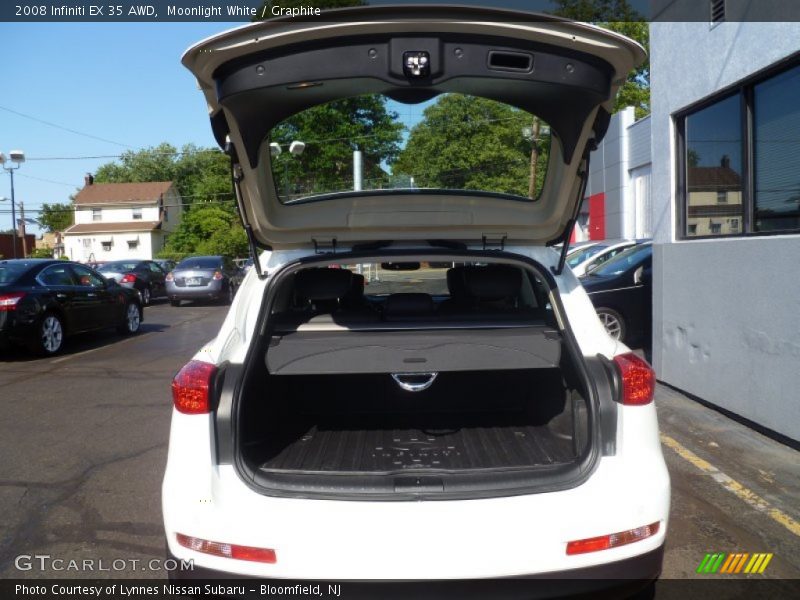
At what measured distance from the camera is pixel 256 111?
110 inches

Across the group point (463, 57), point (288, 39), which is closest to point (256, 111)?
point (288, 39)

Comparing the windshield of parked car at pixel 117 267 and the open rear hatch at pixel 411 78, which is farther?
the windshield of parked car at pixel 117 267

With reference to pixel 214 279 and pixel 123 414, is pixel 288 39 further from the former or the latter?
pixel 214 279

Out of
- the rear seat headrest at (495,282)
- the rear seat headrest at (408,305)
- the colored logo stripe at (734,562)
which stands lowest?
the colored logo stripe at (734,562)

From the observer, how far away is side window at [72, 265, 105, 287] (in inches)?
440

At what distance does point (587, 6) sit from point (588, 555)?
96.3 feet

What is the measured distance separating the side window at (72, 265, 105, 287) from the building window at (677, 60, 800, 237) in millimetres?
9204

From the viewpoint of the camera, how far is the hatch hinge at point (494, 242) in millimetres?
3438

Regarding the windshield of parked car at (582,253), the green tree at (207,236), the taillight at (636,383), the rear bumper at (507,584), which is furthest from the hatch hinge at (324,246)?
the green tree at (207,236)

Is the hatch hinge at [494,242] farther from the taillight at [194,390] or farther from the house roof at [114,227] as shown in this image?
the house roof at [114,227]

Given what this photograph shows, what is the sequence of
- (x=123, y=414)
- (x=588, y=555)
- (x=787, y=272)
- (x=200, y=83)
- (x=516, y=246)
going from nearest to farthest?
(x=588, y=555), (x=200, y=83), (x=516, y=246), (x=787, y=272), (x=123, y=414)

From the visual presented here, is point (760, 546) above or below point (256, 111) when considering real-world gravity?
below

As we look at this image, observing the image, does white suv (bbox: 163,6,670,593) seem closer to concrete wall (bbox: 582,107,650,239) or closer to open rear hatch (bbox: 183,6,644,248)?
open rear hatch (bbox: 183,6,644,248)

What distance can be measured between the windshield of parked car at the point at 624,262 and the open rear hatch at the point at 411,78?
6994mm
